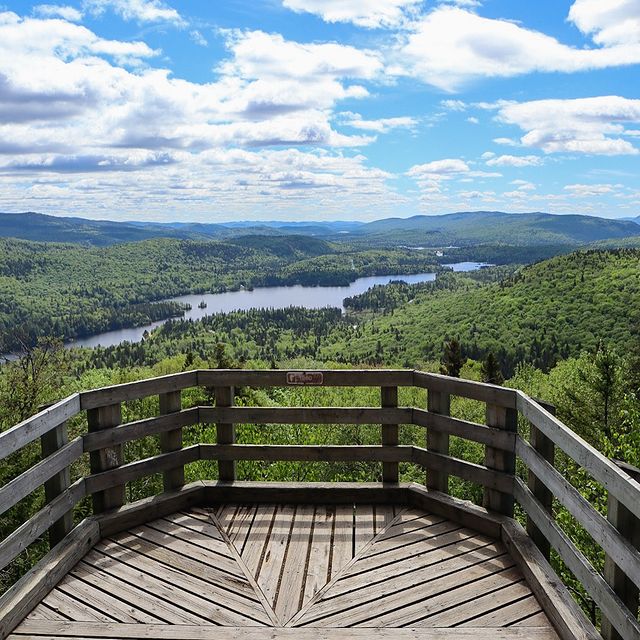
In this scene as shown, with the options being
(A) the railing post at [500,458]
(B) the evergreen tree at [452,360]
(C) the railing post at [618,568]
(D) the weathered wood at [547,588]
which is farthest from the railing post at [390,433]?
(B) the evergreen tree at [452,360]

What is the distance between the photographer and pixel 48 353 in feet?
67.5

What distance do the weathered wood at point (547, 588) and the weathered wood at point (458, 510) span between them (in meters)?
0.14

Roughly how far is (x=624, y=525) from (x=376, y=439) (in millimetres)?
24085

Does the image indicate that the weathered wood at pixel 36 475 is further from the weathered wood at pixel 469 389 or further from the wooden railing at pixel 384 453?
the weathered wood at pixel 469 389

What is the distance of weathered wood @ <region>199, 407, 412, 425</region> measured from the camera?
19.3ft

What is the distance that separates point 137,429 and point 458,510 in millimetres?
3149

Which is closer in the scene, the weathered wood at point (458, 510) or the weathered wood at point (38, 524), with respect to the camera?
the weathered wood at point (38, 524)

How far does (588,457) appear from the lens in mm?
3623

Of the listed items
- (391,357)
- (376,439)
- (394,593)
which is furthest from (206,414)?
(391,357)

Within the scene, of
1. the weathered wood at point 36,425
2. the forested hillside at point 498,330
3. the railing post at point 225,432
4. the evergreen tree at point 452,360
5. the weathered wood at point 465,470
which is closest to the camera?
the weathered wood at point 36,425

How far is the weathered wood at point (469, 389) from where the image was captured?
202 inches

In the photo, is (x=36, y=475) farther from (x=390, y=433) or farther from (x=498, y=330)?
(x=498, y=330)

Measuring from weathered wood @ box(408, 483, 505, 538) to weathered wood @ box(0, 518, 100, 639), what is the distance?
10.1 ft

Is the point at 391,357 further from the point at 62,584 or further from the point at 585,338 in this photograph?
the point at 62,584
